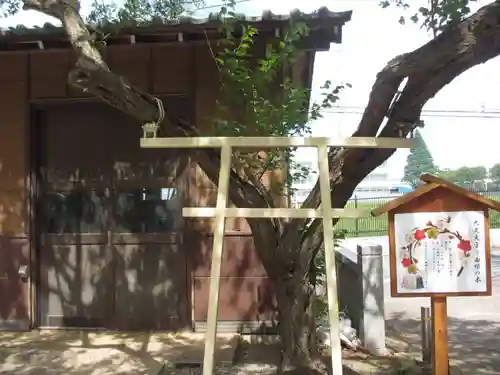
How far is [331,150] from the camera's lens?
451 cm

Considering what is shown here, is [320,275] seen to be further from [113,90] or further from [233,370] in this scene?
[113,90]

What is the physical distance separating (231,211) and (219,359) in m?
2.63

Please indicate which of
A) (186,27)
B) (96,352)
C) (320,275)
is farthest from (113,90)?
(96,352)

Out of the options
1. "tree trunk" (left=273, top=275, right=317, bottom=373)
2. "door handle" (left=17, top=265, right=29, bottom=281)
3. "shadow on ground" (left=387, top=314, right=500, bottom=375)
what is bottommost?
"shadow on ground" (left=387, top=314, right=500, bottom=375)

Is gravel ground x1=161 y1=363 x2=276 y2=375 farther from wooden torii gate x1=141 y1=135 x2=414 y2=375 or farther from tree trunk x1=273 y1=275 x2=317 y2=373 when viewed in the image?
wooden torii gate x1=141 y1=135 x2=414 y2=375

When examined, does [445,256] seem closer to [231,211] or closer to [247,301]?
[231,211]

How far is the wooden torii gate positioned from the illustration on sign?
106 centimetres

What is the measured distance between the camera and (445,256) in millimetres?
4371

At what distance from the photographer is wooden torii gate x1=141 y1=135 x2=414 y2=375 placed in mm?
3258

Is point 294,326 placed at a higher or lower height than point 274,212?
lower

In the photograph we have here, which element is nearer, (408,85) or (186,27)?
(408,85)

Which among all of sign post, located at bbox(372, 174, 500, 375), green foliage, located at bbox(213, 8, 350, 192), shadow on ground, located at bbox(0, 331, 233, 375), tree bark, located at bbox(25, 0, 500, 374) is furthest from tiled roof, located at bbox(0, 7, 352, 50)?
shadow on ground, located at bbox(0, 331, 233, 375)

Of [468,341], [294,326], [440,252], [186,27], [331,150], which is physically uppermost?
[186,27]

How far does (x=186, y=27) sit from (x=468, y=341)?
4901 mm
